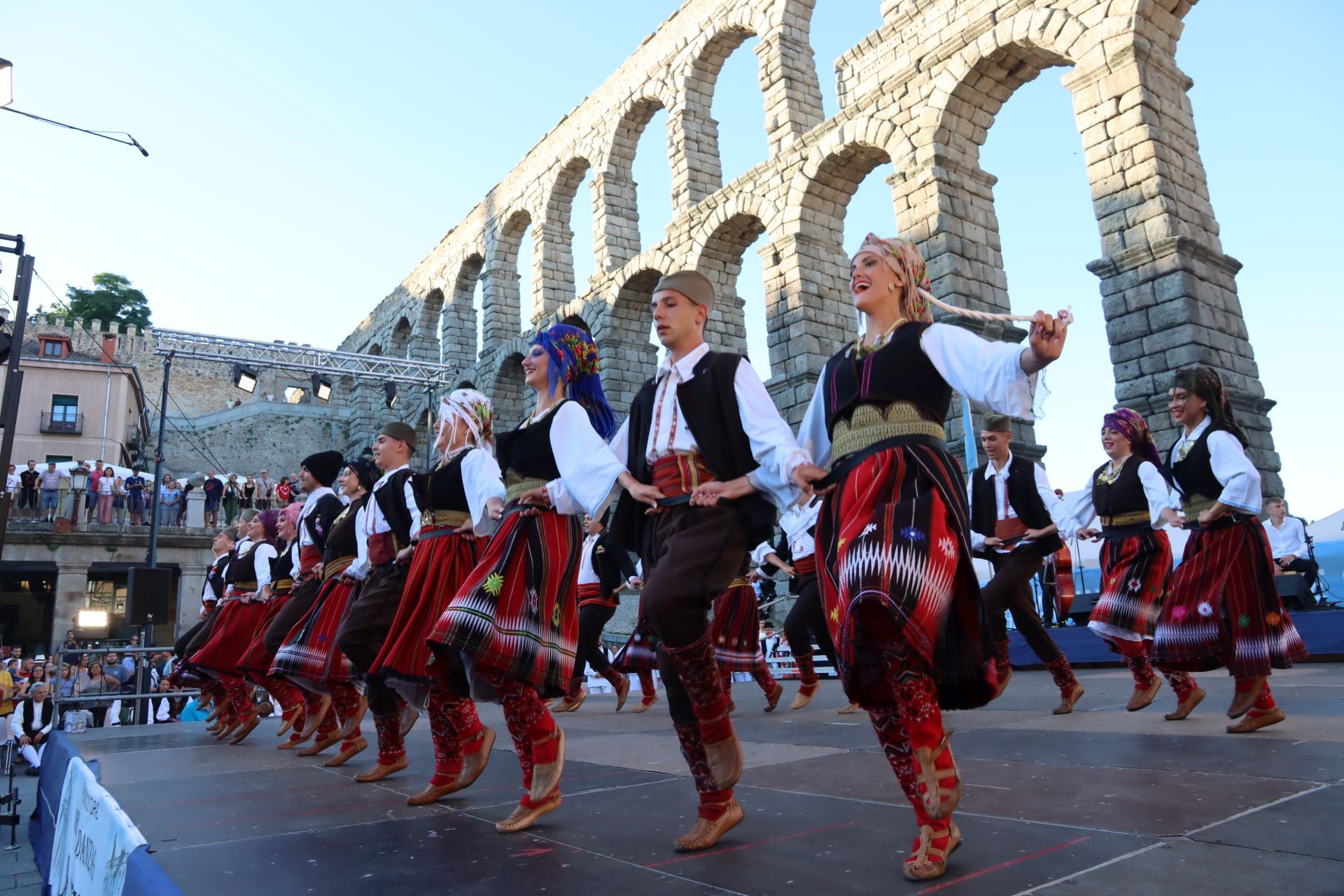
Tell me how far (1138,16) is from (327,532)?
10.6 meters

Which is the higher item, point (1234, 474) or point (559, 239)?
point (559, 239)

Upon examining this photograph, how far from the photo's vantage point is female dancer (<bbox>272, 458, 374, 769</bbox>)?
5.08m

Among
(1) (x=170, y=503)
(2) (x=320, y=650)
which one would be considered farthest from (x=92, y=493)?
(2) (x=320, y=650)

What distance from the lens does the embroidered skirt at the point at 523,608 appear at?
3412 mm

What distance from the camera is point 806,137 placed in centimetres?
1545

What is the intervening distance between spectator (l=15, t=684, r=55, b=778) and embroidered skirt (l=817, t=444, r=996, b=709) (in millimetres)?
8394

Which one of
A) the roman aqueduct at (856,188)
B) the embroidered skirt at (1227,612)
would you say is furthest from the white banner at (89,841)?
the roman aqueduct at (856,188)

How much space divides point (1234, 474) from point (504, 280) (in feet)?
71.6

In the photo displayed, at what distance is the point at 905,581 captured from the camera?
2.41 meters

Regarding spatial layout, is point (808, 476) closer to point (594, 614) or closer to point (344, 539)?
point (344, 539)

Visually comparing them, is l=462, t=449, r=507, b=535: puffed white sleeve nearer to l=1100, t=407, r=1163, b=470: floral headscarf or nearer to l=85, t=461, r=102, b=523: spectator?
l=1100, t=407, r=1163, b=470: floral headscarf

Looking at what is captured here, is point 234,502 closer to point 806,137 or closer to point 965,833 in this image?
point 806,137

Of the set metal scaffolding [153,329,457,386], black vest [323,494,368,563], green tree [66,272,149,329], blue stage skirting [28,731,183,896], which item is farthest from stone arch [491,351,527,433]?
green tree [66,272,149,329]

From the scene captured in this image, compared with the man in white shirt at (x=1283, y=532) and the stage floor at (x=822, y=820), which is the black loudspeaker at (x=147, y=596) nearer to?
the stage floor at (x=822, y=820)
